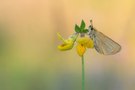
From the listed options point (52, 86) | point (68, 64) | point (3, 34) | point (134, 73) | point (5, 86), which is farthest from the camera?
point (3, 34)

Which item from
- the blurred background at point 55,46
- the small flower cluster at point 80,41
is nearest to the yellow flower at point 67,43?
the small flower cluster at point 80,41

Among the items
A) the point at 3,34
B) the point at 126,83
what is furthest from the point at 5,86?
the point at 3,34

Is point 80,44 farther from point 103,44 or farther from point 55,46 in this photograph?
point 55,46

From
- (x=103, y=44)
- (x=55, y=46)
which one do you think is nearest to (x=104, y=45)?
(x=103, y=44)

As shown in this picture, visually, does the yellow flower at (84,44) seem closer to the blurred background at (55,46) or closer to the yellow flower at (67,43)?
the yellow flower at (67,43)

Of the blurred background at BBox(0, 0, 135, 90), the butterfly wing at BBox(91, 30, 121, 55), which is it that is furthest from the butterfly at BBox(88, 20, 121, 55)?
the blurred background at BBox(0, 0, 135, 90)

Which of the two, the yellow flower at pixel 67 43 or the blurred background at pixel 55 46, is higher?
the blurred background at pixel 55 46

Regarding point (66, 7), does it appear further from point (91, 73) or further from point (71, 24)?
point (91, 73)
